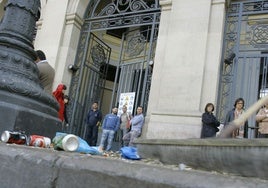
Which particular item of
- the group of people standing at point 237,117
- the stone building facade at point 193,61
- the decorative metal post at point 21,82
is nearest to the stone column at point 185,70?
the stone building facade at point 193,61

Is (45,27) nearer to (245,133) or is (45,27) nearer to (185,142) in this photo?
(245,133)

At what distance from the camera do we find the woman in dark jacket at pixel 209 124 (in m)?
7.27

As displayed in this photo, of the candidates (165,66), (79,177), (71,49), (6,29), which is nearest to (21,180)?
(79,177)

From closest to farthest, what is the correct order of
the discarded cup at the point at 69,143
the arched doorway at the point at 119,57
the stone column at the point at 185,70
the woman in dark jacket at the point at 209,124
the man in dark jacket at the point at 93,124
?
1. the discarded cup at the point at 69,143
2. the woman in dark jacket at the point at 209,124
3. the stone column at the point at 185,70
4. the man in dark jacket at the point at 93,124
5. the arched doorway at the point at 119,57

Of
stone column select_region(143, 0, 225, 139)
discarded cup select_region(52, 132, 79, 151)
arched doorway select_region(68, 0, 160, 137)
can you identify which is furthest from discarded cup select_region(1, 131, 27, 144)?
arched doorway select_region(68, 0, 160, 137)

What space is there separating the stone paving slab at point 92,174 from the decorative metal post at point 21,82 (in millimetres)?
1458

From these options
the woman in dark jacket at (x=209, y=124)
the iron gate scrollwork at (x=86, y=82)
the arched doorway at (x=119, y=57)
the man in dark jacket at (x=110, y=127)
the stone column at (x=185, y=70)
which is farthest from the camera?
the iron gate scrollwork at (x=86, y=82)

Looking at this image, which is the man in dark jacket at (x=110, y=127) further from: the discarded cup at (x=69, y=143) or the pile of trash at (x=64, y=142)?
the discarded cup at (x=69, y=143)

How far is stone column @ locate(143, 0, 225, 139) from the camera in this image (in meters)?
8.26

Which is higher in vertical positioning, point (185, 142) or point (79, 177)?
point (185, 142)

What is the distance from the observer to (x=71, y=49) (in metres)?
11.6

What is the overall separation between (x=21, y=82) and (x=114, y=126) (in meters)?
5.59

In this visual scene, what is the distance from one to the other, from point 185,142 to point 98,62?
33.9 ft

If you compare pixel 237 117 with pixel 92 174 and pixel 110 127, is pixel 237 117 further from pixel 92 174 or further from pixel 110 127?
pixel 92 174
